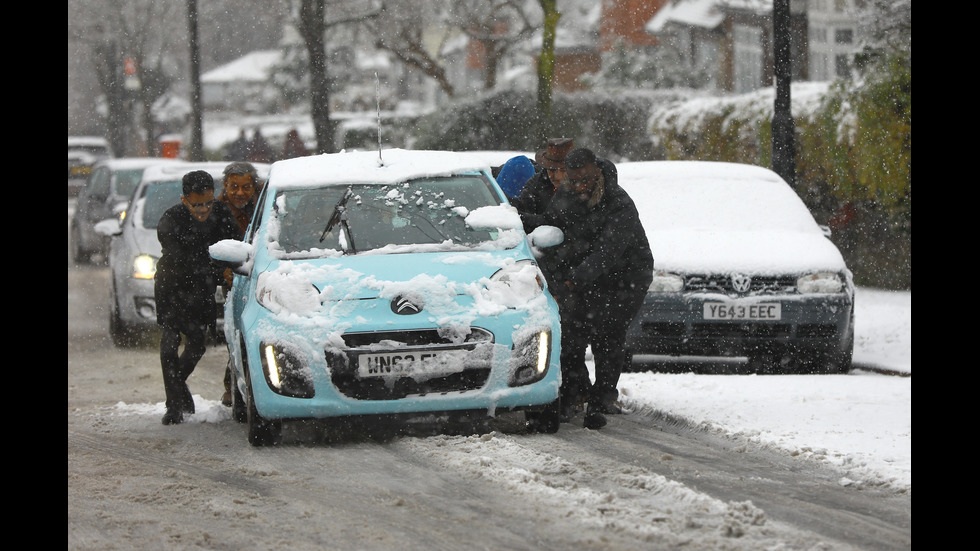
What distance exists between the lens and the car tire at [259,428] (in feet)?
24.1

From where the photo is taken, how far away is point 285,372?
23.5 ft

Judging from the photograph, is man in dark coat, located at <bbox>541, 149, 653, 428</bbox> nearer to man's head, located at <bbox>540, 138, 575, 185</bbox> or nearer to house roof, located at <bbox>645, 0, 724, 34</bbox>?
man's head, located at <bbox>540, 138, 575, 185</bbox>

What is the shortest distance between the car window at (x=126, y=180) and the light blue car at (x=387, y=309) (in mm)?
15250

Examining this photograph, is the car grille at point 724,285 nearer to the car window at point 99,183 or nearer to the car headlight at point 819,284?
the car headlight at point 819,284

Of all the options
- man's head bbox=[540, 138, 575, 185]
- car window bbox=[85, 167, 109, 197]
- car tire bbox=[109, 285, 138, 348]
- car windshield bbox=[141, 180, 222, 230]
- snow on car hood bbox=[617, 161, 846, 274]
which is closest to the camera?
man's head bbox=[540, 138, 575, 185]

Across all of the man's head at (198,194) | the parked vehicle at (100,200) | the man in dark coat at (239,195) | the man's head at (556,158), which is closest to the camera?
the man's head at (198,194)

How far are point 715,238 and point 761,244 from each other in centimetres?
36

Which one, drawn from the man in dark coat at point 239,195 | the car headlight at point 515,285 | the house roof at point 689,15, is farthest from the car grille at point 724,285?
the house roof at point 689,15

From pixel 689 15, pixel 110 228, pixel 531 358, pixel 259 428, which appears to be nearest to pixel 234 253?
pixel 259 428

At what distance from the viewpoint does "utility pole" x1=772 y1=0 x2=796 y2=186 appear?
1377 centimetres

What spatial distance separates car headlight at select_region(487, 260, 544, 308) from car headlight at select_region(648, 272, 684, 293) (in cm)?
302

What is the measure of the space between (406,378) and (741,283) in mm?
4057

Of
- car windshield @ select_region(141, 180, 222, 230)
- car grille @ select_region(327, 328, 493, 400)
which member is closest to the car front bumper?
car grille @ select_region(327, 328, 493, 400)

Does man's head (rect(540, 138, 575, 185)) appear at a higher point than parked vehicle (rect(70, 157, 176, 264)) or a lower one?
higher
